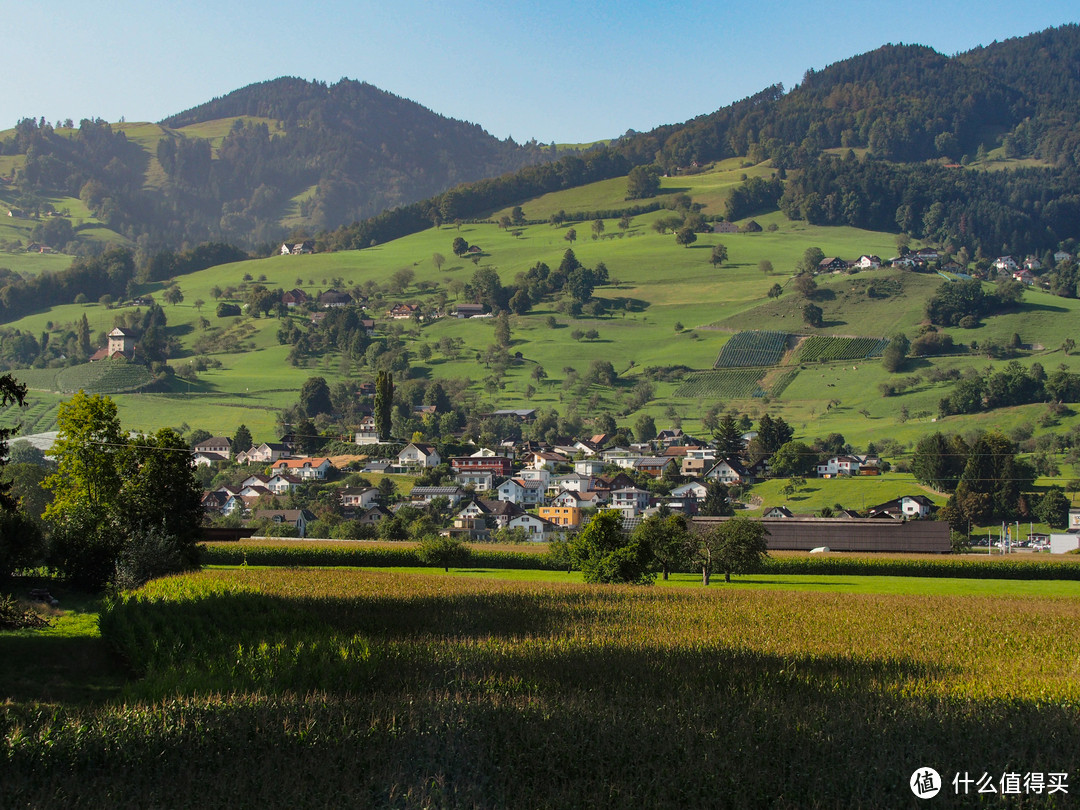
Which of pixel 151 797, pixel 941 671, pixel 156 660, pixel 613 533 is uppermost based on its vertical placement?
pixel 151 797

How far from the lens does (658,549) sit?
181 ft

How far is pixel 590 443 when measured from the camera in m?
133

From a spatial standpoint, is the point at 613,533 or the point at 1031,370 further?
the point at 1031,370

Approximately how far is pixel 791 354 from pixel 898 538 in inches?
3865

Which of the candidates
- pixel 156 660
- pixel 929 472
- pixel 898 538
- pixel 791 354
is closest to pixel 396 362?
pixel 791 354

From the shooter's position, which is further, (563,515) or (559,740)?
(563,515)

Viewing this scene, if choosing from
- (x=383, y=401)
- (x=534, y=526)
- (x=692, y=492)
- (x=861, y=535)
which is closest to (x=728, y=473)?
(x=692, y=492)

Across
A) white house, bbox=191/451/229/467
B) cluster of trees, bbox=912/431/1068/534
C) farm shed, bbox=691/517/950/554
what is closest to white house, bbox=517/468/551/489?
white house, bbox=191/451/229/467

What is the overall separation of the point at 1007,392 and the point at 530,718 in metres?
133

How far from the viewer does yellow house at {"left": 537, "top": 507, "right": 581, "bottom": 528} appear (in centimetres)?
10050

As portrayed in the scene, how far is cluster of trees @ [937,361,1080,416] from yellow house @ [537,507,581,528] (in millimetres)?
57245

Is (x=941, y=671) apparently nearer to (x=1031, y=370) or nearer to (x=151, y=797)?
(x=151, y=797)

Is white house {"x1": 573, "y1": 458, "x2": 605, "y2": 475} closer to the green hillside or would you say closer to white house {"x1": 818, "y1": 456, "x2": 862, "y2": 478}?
the green hillside

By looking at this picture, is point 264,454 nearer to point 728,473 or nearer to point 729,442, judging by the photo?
point 728,473
